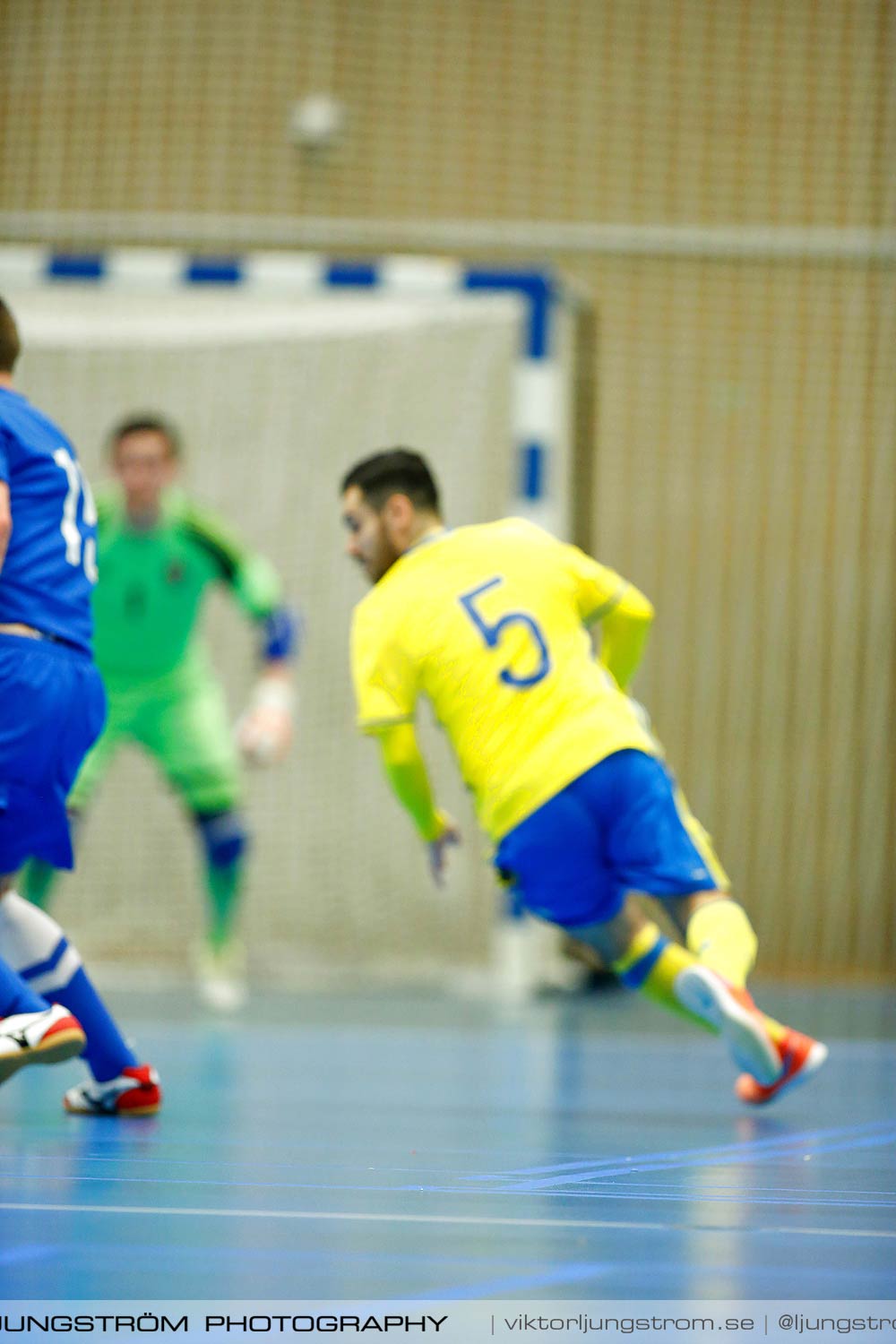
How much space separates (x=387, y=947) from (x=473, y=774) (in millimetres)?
5173

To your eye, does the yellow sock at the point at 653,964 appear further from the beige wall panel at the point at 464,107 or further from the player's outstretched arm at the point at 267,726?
the beige wall panel at the point at 464,107

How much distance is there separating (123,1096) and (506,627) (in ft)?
4.15

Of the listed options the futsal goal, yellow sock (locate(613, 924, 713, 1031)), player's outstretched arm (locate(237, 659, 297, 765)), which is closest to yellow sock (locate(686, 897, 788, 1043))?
yellow sock (locate(613, 924, 713, 1031))

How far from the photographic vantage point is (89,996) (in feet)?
11.9

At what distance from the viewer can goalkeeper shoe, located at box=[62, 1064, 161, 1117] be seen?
3721 millimetres

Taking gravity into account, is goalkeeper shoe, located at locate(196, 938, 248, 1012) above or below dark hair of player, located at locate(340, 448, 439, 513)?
below

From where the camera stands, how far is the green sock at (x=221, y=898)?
767cm

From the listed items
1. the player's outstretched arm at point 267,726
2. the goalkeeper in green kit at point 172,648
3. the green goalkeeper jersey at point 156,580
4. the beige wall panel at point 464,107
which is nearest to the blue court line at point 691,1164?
the player's outstretched arm at point 267,726

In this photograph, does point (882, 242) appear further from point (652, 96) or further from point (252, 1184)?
point (252, 1184)

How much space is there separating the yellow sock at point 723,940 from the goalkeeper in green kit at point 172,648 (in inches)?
128

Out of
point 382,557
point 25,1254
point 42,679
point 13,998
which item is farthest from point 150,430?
point 25,1254

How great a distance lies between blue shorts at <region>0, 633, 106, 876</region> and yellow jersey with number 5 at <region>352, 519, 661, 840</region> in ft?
2.53

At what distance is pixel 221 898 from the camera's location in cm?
773

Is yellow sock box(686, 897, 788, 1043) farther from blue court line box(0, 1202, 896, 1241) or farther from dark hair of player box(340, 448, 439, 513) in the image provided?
blue court line box(0, 1202, 896, 1241)
